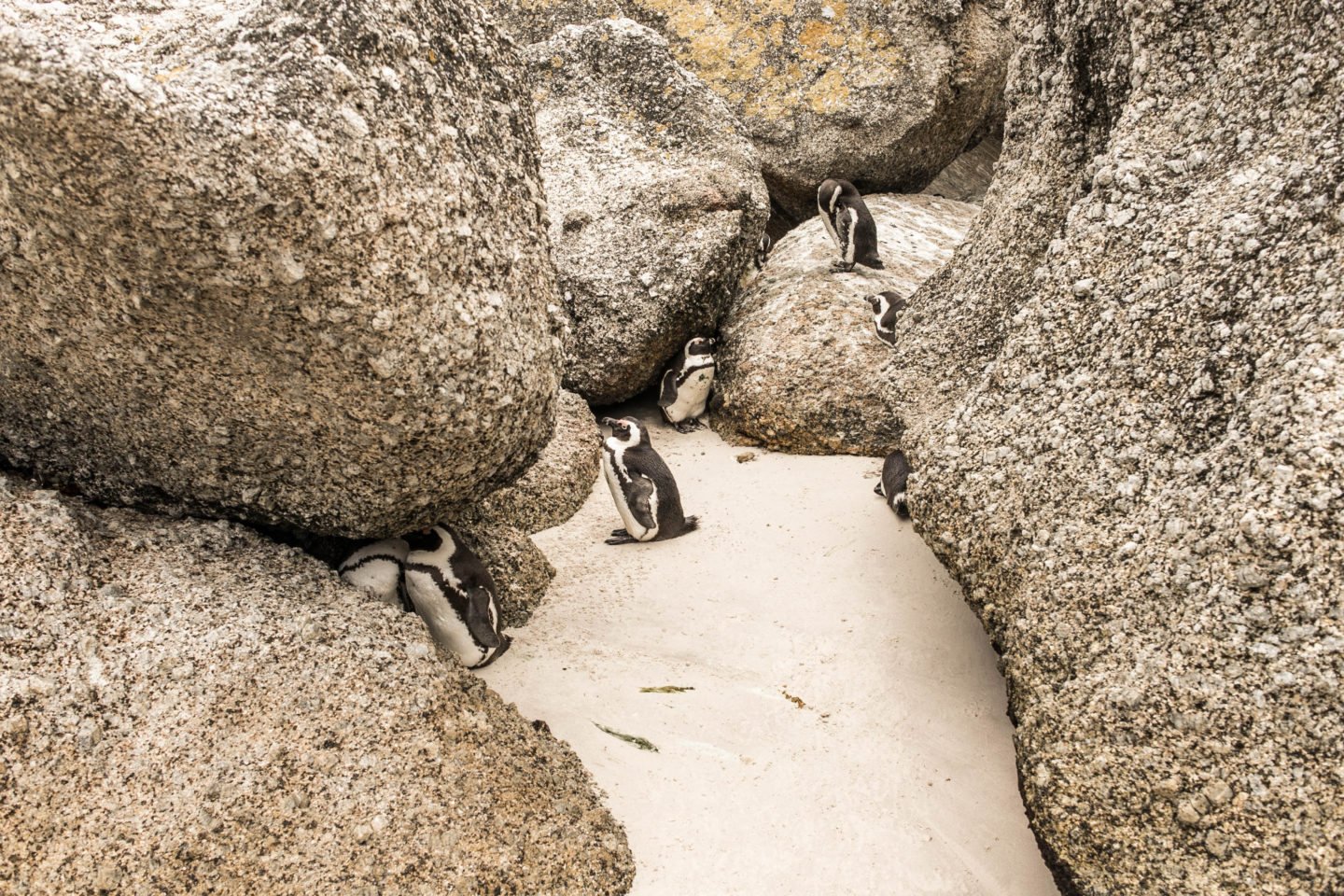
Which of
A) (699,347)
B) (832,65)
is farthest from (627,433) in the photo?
(832,65)

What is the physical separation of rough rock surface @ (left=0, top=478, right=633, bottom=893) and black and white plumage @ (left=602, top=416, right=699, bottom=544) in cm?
164

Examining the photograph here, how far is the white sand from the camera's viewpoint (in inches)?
86.0

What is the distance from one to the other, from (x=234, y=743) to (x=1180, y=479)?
2.10m

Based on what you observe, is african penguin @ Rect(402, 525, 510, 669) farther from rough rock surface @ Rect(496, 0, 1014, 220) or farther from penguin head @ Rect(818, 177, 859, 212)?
rough rock surface @ Rect(496, 0, 1014, 220)

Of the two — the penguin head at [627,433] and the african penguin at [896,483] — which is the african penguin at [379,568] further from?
the african penguin at [896,483]

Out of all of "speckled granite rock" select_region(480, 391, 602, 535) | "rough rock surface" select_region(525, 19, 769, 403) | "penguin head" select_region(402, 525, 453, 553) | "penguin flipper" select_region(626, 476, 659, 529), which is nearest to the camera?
"penguin head" select_region(402, 525, 453, 553)

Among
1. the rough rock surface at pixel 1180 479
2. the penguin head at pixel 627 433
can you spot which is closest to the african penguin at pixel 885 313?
the penguin head at pixel 627 433

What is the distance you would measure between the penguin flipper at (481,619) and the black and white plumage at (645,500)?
42.8 inches

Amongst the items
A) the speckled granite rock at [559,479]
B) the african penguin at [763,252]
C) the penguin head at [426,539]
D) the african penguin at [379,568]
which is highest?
the african penguin at [763,252]

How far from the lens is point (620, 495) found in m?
4.00

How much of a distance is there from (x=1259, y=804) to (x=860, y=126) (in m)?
5.77

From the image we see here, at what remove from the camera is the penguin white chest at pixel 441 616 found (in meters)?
2.83

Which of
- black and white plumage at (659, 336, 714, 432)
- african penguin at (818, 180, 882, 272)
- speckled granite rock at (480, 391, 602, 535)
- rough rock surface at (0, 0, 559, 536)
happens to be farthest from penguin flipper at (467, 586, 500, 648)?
african penguin at (818, 180, 882, 272)

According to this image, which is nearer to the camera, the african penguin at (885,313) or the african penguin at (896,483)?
the african penguin at (896,483)
